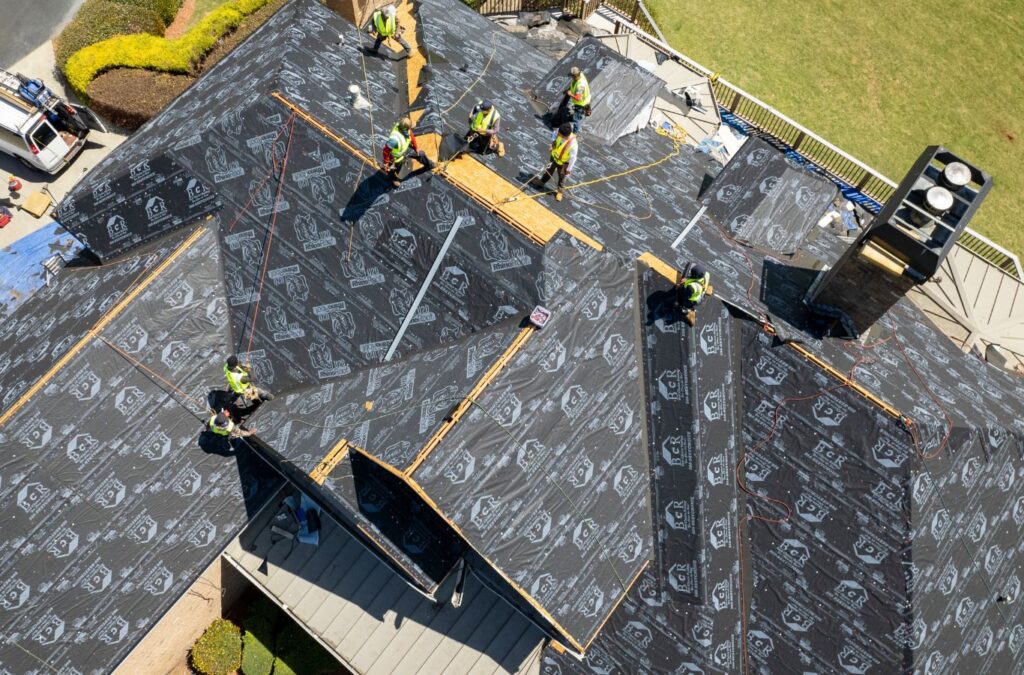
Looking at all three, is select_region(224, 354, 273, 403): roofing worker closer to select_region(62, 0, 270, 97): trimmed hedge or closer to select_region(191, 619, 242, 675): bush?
select_region(191, 619, 242, 675): bush

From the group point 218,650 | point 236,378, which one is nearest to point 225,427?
point 236,378

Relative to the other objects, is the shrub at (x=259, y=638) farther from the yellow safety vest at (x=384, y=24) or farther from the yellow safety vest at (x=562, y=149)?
the yellow safety vest at (x=384, y=24)

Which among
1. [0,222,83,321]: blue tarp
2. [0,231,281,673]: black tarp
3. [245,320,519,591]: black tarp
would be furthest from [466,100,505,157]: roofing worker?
[0,222,83,321]: blue tarp

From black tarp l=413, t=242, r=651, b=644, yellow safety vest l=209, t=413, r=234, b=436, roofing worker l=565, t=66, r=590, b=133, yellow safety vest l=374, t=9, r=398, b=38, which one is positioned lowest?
yellow safety vest l=209, t=413, r=234, b=436

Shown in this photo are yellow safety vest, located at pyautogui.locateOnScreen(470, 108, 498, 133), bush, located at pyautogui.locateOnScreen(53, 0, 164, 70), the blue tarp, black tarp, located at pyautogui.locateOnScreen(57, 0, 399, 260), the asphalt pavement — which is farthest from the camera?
the asphalt pavement

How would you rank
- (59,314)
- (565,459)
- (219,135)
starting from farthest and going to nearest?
(59,314), (219,135), (565,459)

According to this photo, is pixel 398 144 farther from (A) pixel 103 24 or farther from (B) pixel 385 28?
(A) pixel 103 24
